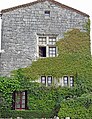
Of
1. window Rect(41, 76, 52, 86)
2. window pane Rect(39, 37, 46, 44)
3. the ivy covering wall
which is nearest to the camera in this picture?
the ivy covering wall

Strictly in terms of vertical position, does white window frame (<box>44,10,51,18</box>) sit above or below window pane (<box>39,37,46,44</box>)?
above

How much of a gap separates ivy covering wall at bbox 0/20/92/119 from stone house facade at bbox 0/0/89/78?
0.64m

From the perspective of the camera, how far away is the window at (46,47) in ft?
105

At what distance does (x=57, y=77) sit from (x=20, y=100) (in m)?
3.19

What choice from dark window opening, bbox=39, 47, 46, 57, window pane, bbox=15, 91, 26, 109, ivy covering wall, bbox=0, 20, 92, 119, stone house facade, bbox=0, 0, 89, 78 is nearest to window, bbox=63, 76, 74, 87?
ivy covering wall, bbox=0, 20, 92, 119

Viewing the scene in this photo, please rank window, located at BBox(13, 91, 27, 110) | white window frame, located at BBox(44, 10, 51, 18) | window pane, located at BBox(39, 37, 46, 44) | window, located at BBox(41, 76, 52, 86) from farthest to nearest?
white window frame, located at BBox(44, 10, 51, 18)
window pane, located at BBox(39, 37, 46, 44)
window, located at BBox(41, 76, 52, 86)
window, located at BBox(13, 91, 27, 110)

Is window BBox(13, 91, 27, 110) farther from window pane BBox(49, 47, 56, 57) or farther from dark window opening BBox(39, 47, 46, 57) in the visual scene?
window pane BBox(49, 47, 56, 57)

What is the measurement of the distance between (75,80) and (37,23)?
5255 mm

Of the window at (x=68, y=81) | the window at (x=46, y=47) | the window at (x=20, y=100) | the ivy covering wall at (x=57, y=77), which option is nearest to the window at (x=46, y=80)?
the ivy covering wall at (x=57, y=77)

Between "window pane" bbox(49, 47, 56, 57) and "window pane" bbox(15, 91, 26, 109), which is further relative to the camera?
"window pane" bbox(49, 47, 56, 57)

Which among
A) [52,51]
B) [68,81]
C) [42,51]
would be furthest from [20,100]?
[52,51]

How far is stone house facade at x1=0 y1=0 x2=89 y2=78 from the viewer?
31.6 meters

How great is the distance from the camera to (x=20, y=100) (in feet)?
101

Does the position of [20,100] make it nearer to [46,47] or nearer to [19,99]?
[19,99]
